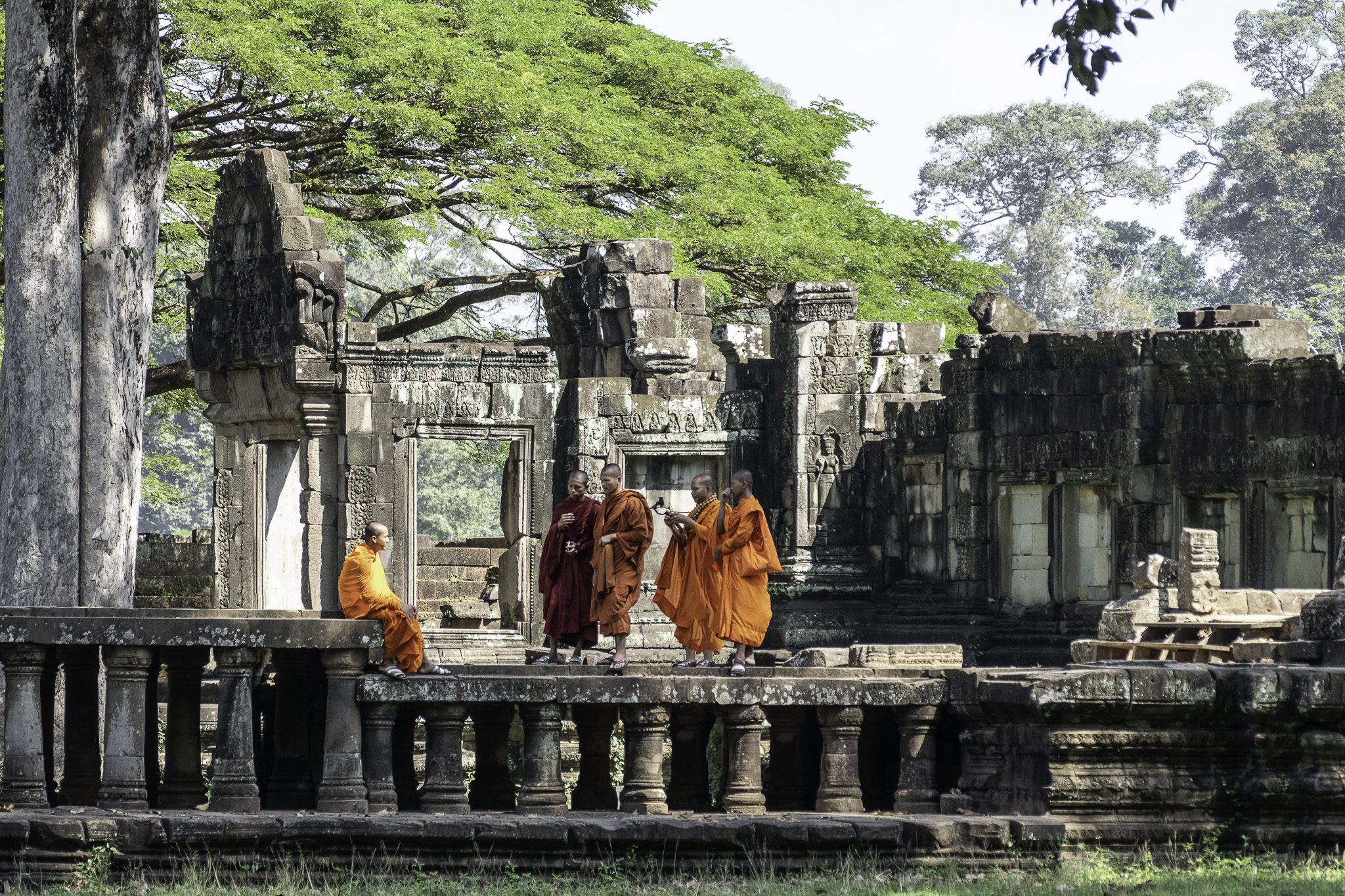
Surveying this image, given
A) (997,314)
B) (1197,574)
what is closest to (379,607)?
(1197,574)

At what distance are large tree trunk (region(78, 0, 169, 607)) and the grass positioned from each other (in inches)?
161

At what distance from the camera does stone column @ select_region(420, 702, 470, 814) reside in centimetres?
780

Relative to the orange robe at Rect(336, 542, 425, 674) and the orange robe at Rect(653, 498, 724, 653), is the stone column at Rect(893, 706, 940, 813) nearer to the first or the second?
the orange robe at Rect(336, 542, 425, 674)

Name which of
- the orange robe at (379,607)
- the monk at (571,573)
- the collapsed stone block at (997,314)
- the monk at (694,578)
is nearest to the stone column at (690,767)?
the orange robe at (379,607)

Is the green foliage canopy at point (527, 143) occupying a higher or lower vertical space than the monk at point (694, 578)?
higher

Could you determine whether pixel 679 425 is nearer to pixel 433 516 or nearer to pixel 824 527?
pixel 824 527

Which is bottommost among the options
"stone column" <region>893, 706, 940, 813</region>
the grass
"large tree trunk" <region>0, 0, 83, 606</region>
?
the grass

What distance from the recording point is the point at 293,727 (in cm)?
861

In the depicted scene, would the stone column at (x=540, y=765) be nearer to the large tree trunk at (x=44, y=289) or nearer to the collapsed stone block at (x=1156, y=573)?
the large tree trunk at (x=44, y=289)

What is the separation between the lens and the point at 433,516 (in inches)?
1877

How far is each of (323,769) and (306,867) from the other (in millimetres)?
512

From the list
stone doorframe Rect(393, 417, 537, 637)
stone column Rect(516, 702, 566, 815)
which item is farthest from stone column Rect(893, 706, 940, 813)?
stone doorframe Rect(393, 417, 537, 637)

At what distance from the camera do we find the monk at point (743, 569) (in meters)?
11.1

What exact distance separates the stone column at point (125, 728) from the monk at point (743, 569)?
431 centimetres
